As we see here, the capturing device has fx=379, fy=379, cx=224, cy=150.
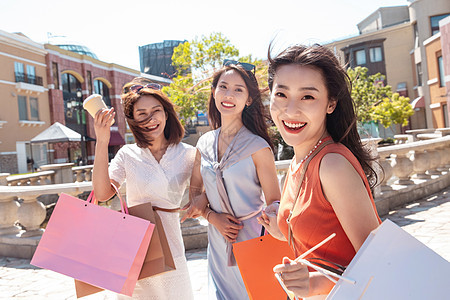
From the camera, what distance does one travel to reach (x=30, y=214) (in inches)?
222

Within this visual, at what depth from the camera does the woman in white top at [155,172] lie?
8.42ft

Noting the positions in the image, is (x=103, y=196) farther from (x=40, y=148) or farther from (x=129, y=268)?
(x=40, y=148)

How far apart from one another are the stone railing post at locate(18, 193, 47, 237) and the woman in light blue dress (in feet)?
13.2

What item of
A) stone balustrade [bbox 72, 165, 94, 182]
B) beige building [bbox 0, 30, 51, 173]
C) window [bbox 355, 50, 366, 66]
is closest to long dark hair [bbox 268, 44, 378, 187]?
stone balustrade [bbox 72, 165, 94, 182]

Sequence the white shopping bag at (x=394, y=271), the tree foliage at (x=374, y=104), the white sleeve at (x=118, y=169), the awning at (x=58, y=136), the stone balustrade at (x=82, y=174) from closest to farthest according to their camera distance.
A: the white shopping bag at (x=394, y=271) → the white sleeve at (x=118, y=169) → the stone balustrade at (x=82, y=174) → the awning at (x=58, y=136) → the tree foliage at (x=374, y=104)

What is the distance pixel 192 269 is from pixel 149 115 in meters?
2.68

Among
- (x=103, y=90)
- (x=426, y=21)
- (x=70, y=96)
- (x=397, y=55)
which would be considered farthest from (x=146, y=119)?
(x=397, y=55)

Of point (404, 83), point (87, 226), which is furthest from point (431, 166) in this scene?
point (404, 83)

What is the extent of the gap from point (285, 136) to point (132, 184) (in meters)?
1.56

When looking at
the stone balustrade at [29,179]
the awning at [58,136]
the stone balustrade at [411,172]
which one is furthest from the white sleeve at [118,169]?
the awning at [58,136]

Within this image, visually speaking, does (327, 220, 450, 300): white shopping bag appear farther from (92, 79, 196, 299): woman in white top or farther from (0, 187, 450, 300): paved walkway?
(0, 187, 450, 300): paved walkway

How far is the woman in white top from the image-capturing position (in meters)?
2.57

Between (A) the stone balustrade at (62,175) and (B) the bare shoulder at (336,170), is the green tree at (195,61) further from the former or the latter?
(B) the bare shoulder at (336,170)

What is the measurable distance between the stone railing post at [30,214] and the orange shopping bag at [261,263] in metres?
4.76
